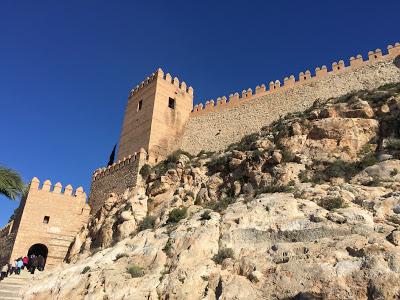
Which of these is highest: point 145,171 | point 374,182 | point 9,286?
point 145,171

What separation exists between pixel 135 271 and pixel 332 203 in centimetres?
658

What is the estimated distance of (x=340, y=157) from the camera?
15.8 m

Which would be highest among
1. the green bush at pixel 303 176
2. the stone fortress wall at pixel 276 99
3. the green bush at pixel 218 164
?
the stone fortress wall at pixel 276 99

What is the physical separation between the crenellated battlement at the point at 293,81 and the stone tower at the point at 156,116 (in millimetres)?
1277

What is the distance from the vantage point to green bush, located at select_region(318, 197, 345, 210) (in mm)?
12305

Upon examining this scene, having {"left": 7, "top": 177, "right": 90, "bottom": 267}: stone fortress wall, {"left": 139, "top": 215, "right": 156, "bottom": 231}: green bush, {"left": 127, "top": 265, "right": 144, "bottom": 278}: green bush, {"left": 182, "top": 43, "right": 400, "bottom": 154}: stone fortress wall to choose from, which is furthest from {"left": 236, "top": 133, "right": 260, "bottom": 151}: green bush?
{"left": 7, "top": 177, "right": 90, "bottom": 267}: stone fortress wall

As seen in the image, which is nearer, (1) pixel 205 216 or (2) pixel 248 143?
(1) pixel 205 216

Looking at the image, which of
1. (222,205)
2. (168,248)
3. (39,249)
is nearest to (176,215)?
(222,205)

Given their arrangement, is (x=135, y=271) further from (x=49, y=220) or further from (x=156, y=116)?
(x=156, y=116)

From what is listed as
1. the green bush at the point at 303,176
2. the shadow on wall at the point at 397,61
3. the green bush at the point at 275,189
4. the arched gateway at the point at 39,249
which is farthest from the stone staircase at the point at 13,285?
the shadow on wall at the point at 397,61

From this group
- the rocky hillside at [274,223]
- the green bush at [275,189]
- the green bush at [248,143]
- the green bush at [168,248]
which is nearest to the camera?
the rocky hillside at [274,223]

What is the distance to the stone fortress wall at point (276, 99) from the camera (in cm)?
2025

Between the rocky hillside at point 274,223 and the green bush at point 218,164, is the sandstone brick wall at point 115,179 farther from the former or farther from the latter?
the green bush at point 218,164

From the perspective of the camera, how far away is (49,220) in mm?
22984
